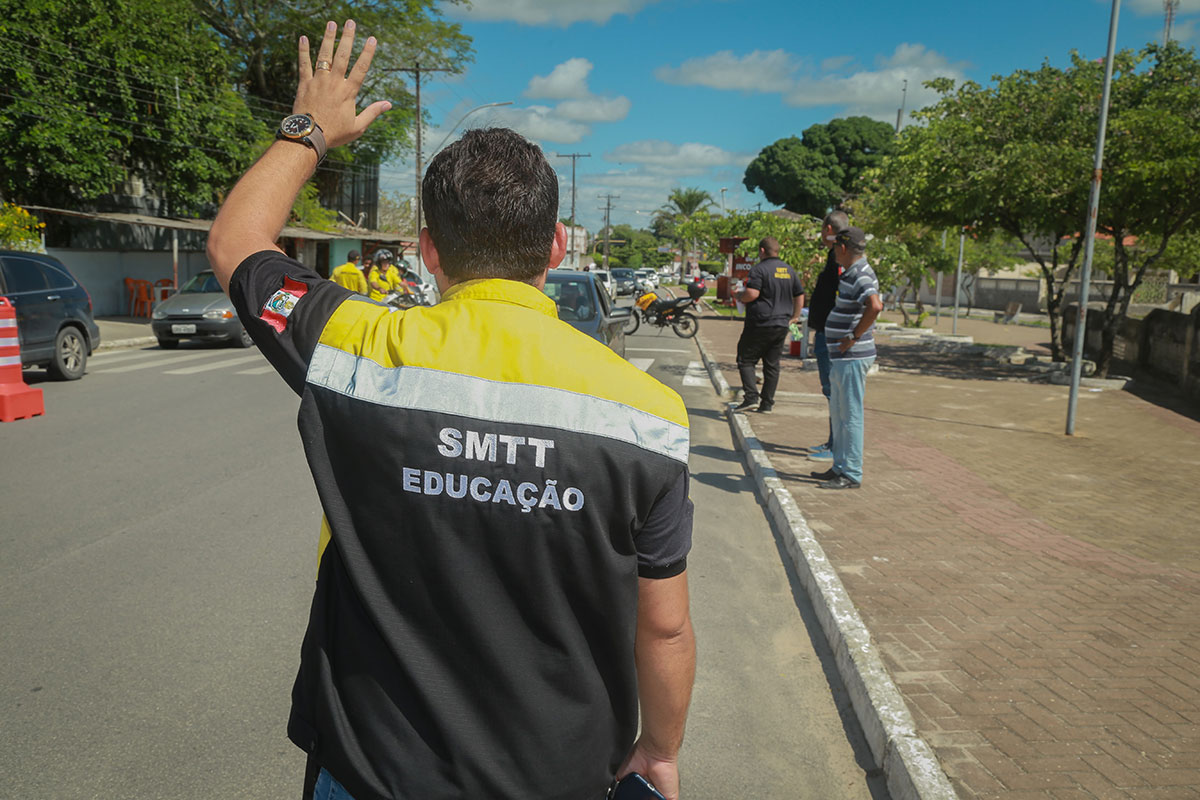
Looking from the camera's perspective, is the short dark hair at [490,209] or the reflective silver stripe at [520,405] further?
the short dark hair at [490,209]

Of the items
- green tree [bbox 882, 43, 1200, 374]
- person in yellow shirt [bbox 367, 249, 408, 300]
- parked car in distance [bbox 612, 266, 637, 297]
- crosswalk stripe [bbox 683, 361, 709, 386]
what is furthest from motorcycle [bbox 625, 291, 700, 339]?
parked car in distance [bbox 612, 266, 637, 297]

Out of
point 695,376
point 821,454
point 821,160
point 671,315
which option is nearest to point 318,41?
point 671,315

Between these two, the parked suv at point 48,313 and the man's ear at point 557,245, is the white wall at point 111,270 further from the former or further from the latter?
the man's ear at point 557,245

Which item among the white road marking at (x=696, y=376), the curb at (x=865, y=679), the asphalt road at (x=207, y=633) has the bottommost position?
the asphalt road at (x=207, y=633)

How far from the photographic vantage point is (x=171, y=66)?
968 inches

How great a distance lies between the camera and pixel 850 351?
6.95 metres

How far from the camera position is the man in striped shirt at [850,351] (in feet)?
22.7

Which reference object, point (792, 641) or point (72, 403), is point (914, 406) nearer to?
point (792, 641)

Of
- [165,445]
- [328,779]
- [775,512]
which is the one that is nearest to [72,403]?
[165,445]

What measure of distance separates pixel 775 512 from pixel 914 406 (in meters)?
6.13

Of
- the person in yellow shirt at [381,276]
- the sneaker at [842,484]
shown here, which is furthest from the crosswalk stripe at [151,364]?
the sneaker at [842,484]

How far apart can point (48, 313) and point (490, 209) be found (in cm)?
1208

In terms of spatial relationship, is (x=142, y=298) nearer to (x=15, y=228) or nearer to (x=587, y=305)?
(x=15, y=228)

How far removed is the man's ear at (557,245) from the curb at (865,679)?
2340 mm
